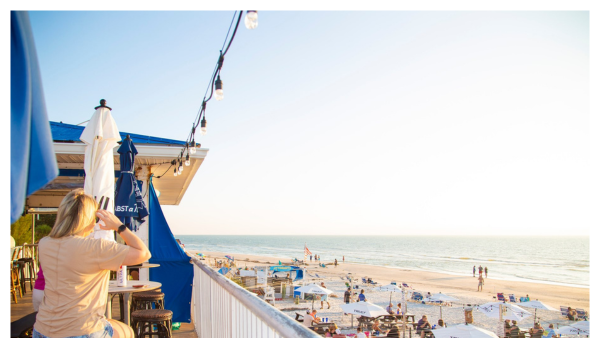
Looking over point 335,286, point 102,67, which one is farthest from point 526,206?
point 102,67

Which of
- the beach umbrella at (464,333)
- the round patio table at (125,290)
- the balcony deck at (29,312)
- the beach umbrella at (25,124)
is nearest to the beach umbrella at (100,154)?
the round patio table at (125,290)

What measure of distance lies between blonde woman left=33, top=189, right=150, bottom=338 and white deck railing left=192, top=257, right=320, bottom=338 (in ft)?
2.18

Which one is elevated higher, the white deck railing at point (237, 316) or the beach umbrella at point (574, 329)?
the white deck railing at point (237, 316)

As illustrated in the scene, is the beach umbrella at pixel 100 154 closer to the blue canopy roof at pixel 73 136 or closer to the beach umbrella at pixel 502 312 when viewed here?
the blue canopy roof at pixel 73 136

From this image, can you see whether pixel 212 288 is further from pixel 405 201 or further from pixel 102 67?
pixel 405 201

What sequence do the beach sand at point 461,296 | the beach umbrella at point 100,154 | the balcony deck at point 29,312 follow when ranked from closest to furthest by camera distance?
the beach umbrella at point 100,154, the balcony deck at point 29,312, the beach sand at point 461,296

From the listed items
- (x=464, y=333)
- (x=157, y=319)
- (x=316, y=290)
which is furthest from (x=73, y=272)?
(x=316, y=290)

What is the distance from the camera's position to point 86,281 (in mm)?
2023

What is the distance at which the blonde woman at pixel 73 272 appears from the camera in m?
1.99

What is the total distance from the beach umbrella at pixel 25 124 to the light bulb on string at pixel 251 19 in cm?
115

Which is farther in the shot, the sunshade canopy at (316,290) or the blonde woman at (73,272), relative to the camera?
the sunshade canopy at (316,290)

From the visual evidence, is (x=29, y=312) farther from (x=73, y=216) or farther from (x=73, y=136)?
(x=73, y=216)

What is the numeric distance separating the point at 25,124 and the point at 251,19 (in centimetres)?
136

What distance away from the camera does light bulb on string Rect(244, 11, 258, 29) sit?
2271 millimetres
